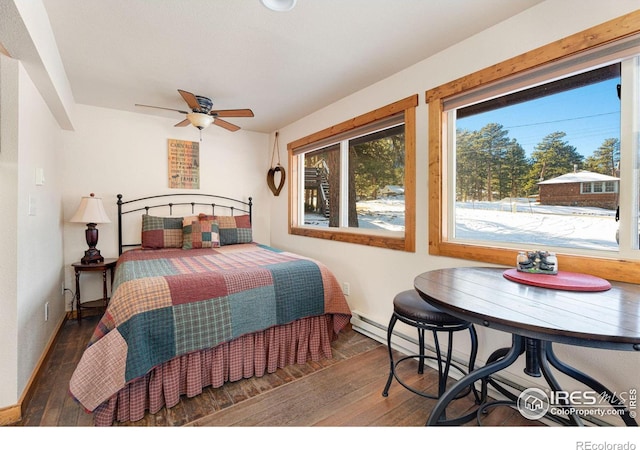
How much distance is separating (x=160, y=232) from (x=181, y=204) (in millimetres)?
610

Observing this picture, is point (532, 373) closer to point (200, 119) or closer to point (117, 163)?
point (200, 119)

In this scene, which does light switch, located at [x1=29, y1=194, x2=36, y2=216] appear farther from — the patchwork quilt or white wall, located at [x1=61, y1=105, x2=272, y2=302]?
white wall, located at [x1=61, y1=105, x2=272, y2=302]

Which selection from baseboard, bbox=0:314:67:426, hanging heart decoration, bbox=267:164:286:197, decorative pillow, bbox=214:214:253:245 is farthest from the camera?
hanging heart decoration, bbox=267:164:286:197

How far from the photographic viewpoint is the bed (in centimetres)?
154

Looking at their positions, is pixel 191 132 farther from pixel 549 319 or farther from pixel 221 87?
pixel 549 319

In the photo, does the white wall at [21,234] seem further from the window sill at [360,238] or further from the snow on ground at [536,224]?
the snow on ground at [536,224]

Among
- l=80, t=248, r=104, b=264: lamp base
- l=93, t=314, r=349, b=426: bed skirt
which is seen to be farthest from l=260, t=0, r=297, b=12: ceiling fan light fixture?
l=80, t=248, r=104, b=264: lamp base

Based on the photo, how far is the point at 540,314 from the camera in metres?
1.04

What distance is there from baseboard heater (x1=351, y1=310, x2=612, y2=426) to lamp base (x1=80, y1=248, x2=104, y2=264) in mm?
2723

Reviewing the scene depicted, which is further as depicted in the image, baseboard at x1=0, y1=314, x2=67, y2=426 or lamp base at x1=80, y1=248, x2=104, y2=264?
lamp base at x1=80, y1=248, x2=104, y2=264

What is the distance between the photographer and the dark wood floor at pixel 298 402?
5.30 ft

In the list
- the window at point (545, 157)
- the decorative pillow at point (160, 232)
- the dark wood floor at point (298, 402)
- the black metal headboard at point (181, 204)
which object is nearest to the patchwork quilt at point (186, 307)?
the dark wood floor at point (298, 402)

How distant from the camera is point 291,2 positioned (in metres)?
1.66

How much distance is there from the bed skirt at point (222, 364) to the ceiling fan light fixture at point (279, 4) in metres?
2.07
